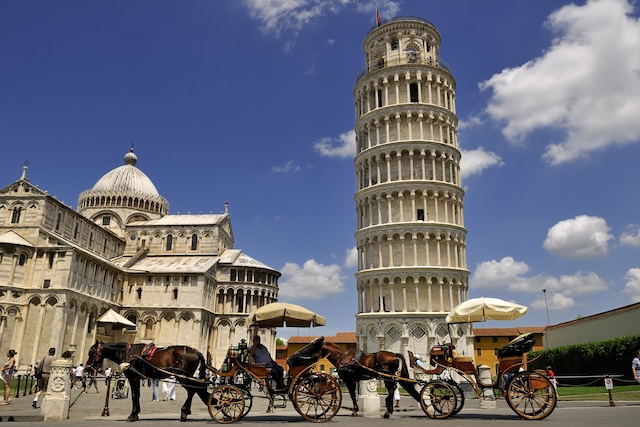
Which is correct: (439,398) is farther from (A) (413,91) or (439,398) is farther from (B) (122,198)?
(B) (122,198)

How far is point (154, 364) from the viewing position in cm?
1372

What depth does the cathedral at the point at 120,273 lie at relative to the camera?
44.4 meters

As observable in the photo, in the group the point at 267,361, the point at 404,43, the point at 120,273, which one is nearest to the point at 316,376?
the point at 267,361

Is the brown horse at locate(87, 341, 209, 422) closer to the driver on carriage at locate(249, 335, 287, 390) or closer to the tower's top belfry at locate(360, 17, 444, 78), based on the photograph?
the driver on carriage at locate(249, 335, 287, 390)

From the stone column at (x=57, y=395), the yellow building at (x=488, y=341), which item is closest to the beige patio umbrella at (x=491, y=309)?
the stone column at (x=57, y=395)

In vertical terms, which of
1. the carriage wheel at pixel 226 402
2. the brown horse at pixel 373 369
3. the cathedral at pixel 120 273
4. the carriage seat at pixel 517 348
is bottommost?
the carriage wheel at pixel 226 402

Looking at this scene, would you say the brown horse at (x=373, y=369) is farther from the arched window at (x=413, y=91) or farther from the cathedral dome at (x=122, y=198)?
the cathedral dome at (x=122, y=198)

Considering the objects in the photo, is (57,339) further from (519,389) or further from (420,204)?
(519,389)

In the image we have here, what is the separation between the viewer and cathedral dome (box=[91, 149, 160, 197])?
2832 inches

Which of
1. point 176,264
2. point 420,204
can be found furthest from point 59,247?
point 420,204

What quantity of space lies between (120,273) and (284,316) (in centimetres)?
4783

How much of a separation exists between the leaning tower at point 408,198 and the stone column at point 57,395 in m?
30.9

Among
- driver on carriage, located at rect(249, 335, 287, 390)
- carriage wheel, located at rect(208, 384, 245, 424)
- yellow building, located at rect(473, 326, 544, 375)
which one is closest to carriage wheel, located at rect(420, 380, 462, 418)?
driver on carriage, located at rect(249, 335, 287, 390)

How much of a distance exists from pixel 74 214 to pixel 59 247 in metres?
9.93
